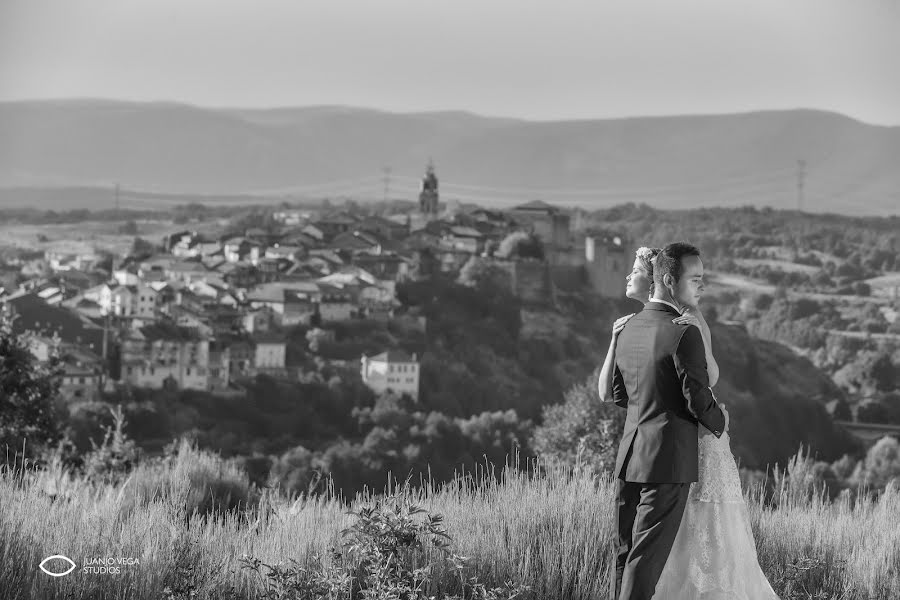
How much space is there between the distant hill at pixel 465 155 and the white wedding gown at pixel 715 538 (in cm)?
8868

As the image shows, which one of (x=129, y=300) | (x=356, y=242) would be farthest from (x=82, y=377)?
(x=356, y=242)

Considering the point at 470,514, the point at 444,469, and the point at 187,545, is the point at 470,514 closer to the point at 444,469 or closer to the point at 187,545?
the point at 187,545

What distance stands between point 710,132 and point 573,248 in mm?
61294

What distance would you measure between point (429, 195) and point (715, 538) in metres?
65.7

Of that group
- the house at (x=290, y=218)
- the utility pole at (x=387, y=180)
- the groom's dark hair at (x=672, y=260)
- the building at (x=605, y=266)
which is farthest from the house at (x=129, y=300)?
the utility pole at (x=387, y=180)

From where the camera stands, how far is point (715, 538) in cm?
313

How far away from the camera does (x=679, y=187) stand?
102812 millimetres

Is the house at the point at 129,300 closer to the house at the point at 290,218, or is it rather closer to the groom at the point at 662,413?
the house at the point at 290,218

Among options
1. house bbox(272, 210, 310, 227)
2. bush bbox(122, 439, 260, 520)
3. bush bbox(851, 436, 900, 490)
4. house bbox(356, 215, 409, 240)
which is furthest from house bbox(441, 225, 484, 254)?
bush bbox(122, 439, 260, 520)

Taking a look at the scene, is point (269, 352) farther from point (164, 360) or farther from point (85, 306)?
point (85, 306)

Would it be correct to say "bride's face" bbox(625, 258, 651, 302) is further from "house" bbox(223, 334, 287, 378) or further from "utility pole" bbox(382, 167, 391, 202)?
"utility pole" bbox(382, 167, 391, 202)

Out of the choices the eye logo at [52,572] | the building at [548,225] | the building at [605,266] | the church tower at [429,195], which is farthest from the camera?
the church tower at [429,195]

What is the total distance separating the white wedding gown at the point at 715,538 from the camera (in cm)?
312

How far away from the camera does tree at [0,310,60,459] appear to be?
28.1ft
